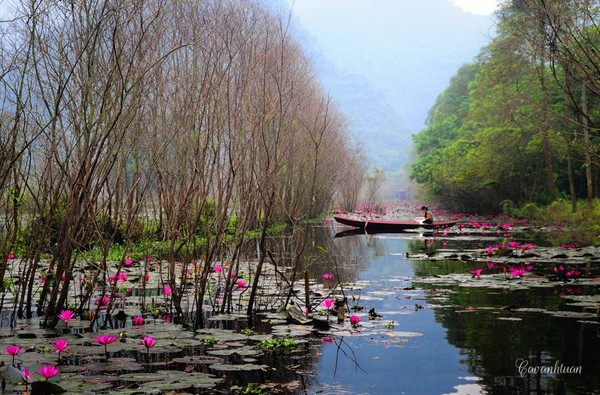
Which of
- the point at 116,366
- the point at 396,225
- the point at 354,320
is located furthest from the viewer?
the point at 396,225

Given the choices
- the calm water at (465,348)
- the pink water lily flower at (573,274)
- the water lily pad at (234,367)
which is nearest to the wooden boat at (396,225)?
the pink water lily flower at (573,274)

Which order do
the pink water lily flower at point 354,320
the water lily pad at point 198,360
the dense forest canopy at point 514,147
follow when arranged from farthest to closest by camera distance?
the dense forest canopy at point 514,147
the pink water lily flower at point 354,320
the water lily pad at point 198,360

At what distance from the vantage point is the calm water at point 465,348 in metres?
4.57

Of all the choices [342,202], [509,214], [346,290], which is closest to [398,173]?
[342,202]

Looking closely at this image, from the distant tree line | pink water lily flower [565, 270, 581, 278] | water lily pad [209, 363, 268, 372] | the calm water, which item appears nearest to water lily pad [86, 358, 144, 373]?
water lily pad [209, 363, 268, 372]

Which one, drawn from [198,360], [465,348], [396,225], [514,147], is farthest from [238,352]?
[514,147]

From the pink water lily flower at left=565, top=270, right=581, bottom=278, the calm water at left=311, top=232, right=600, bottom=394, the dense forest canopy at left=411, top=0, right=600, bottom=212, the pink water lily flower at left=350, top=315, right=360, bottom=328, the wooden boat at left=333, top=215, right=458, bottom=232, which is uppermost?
the dense forest canopy at left=411, top=0, right=600, bottom=212

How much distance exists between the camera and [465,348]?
5.58 metres

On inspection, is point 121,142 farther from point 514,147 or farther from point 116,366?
point 514,147

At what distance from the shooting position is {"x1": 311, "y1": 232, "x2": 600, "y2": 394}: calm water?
457 cm

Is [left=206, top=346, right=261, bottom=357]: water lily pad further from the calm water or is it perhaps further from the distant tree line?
the distant tree line

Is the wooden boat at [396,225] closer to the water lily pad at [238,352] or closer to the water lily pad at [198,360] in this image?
the water lily pad at [238,352]

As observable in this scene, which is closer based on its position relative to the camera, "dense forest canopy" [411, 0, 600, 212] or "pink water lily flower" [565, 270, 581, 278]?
"pink water lily flower" [565, 270, 581, 278]

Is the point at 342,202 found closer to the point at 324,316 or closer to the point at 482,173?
the point at 482,173
